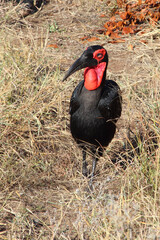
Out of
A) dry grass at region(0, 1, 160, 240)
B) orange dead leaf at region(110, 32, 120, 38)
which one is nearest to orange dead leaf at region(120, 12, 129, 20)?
orange dead leaf at region(110, 32, 120, 38)

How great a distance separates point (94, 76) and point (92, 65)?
0.09 metres

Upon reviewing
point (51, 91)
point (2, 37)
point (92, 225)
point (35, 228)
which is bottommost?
point (35, 228)

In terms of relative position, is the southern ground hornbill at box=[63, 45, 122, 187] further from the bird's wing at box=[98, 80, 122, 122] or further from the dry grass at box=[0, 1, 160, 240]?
the dry grass at box=[0, 1, 160, 240]

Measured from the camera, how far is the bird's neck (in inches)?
123

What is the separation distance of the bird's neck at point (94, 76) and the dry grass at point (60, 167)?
0.24m

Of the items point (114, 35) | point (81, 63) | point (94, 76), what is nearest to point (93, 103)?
point (94, 76)

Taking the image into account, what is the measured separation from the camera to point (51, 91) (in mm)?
3775

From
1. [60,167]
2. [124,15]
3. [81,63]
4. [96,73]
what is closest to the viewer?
[81,63]

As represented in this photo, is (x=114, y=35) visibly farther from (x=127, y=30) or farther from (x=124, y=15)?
(x=124, y=15)

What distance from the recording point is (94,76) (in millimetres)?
3131

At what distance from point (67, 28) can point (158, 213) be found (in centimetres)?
437

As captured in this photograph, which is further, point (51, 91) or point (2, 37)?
point (2, 37)

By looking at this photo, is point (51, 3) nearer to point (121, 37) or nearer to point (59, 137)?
point (121, 37)

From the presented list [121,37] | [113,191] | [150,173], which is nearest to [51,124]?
[113,191]
